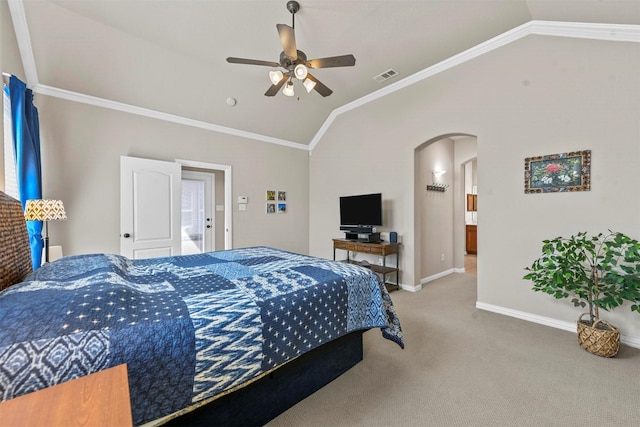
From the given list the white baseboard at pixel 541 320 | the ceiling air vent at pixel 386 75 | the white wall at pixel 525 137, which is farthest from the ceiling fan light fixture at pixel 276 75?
the white baseboard at pixel 541 320

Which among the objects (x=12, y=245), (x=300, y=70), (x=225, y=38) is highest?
(x=225, y=38)

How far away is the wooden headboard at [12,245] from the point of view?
1420mm

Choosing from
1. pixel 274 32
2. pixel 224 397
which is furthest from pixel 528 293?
pixel 274 32

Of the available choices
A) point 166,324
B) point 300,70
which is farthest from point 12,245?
point 300,70

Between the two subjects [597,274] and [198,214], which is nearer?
[597,274]

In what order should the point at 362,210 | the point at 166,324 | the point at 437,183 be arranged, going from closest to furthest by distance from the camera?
the point at 166,324, the point at 362,210, the point at 437,183

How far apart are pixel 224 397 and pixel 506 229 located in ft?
11.0

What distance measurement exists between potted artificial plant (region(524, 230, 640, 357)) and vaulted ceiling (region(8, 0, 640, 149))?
6.49 ft

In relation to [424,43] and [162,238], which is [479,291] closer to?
[424,43]

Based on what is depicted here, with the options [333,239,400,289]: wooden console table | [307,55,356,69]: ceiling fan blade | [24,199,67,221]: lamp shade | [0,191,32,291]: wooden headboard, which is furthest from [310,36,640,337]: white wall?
[24,199,67,221]: lamp shade

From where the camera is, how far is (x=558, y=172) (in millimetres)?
2871

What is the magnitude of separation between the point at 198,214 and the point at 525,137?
5794 mm

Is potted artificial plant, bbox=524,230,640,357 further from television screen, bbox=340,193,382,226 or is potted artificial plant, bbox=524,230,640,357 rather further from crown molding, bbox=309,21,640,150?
television screen, bbox=340,193,382,226

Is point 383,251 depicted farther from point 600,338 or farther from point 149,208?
point 149,208
